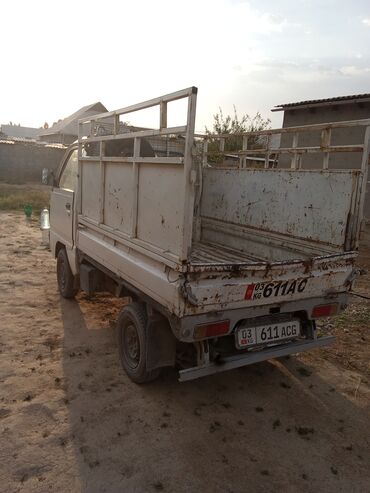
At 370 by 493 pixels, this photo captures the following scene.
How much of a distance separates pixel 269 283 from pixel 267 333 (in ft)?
1.54

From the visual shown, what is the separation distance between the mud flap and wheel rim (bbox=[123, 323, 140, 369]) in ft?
0.83

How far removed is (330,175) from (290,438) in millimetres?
2073

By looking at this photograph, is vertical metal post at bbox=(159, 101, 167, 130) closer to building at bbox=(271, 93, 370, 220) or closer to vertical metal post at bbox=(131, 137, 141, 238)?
vertical metal post at bbox=(131, 137, 141, 238)

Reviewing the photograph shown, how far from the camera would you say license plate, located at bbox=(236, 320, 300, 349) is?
299cm

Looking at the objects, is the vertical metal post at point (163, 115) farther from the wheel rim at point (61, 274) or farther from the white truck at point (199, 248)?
the wheel rim at point (61, 274)

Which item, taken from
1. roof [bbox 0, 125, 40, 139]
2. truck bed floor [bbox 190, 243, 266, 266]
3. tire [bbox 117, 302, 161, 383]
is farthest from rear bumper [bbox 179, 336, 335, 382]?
roof [bbox 0, 125, 40, 139]

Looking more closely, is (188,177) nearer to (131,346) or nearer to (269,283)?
(269,283)

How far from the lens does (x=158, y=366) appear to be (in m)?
3.17

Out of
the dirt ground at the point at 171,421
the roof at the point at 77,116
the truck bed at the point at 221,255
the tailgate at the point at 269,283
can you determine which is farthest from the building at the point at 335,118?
the roof at the point at 77,116

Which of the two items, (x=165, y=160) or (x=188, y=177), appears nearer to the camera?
(x=188, y=177)

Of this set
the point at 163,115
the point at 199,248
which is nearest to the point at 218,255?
the point at 199,248

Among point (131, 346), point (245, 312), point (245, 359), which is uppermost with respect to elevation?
point (245, 312)

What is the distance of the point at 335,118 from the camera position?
1198 cm

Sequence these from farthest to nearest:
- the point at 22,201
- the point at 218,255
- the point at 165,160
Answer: the point at 22,201
the point at 218,255
the point at 165,160
